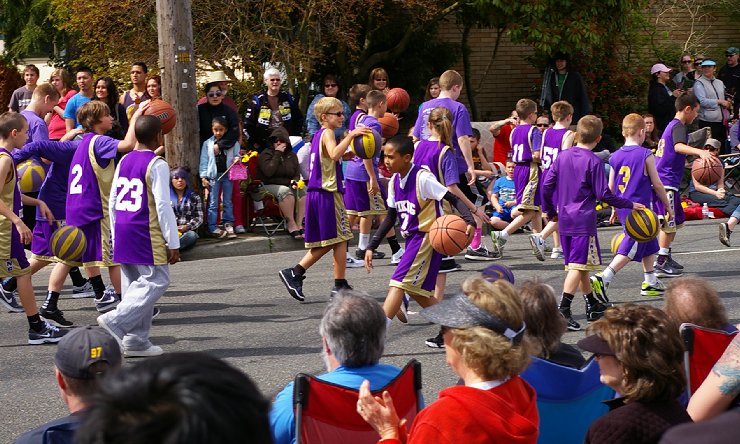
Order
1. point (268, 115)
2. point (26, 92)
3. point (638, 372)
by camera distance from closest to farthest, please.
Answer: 1. point (638, 372)
2. point (268, 115)
3. point (26, 92)

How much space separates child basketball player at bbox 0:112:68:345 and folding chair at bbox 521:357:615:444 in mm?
5394

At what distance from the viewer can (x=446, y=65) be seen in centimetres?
2200

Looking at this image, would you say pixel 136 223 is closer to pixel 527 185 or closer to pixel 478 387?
pixel 478 387

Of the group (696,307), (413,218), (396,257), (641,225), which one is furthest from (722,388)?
(396,257)

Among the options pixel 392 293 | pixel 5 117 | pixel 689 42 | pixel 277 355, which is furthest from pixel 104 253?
pixel 689 42

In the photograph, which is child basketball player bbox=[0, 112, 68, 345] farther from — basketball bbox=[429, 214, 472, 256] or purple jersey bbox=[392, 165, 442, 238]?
basketball bbox=[429, 214, 472, 256]

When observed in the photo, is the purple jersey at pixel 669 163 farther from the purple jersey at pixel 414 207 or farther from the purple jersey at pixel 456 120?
the purple jersey at pixel 414 207

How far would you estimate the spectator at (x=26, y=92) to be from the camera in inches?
618

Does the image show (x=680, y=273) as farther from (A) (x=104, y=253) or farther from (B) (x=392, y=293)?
(A) (x=104, y=253)

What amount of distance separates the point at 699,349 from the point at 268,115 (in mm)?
11162

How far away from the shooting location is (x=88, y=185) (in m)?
9.86

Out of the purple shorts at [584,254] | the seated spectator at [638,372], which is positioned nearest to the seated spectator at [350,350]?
the seated spectator at [638,372]

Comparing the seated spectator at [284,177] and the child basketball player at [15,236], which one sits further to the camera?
the seated spectator at [284,177]

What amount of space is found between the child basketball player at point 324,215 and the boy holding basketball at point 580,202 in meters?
2.11
